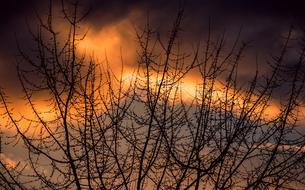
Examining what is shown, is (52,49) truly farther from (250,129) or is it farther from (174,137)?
(250,129)

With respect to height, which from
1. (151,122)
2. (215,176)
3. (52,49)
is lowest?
(215,176)

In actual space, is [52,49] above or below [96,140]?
above

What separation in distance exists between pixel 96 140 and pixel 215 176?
2441mm

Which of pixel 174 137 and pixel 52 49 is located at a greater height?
pixel 52 49

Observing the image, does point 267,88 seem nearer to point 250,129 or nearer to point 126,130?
point 250,129

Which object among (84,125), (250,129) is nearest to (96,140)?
(84,125)

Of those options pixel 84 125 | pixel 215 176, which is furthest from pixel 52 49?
pixel 215 176

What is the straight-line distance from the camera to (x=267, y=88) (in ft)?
48.8

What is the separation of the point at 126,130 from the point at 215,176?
2.07 metres

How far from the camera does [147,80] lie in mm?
15156

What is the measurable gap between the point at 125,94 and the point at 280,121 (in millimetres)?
3177

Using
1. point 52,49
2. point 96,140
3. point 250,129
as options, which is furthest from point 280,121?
point 52,49

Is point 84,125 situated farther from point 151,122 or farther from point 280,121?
point 280,121

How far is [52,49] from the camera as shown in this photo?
14664 millimetres
